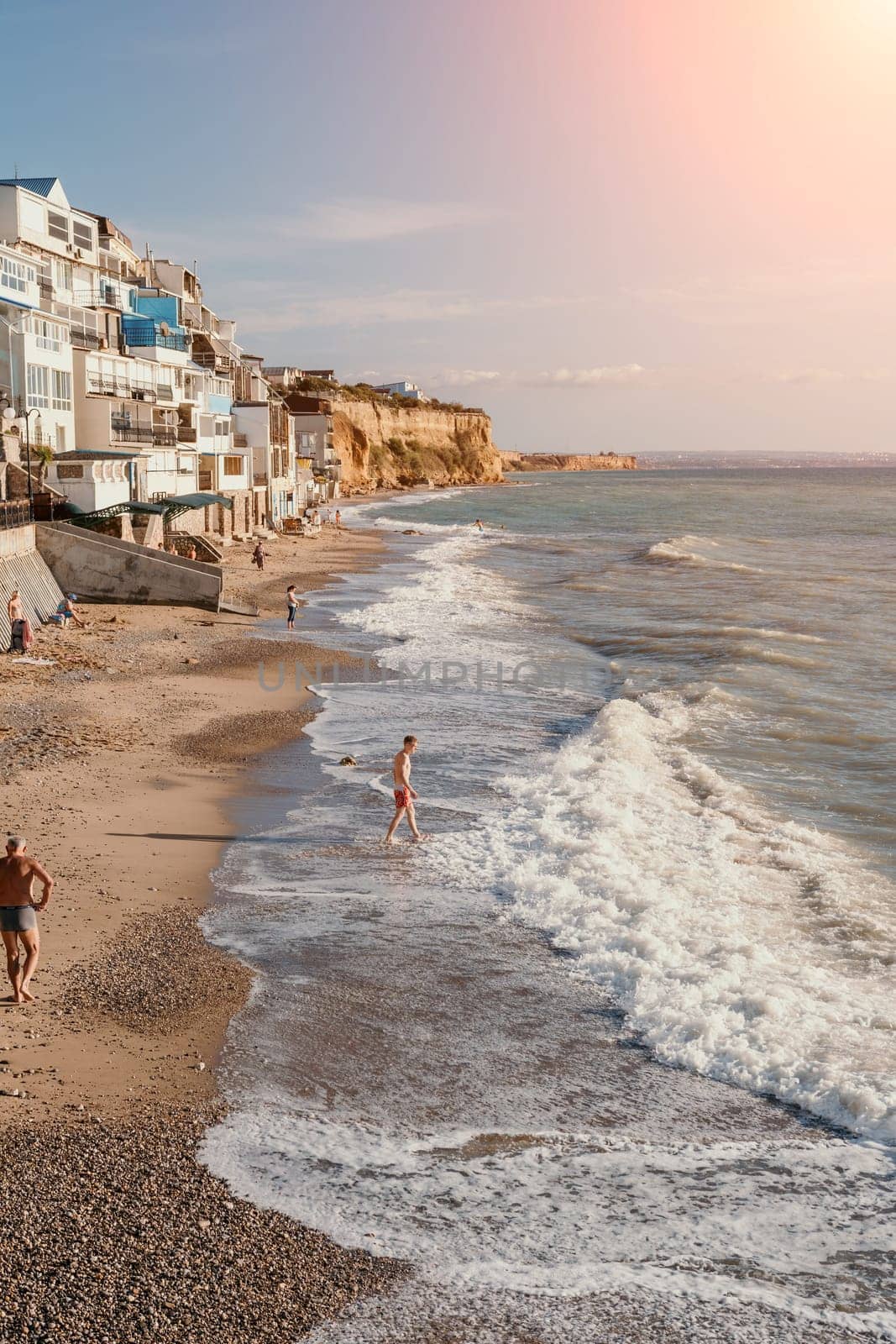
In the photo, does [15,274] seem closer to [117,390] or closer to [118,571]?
[117,390]

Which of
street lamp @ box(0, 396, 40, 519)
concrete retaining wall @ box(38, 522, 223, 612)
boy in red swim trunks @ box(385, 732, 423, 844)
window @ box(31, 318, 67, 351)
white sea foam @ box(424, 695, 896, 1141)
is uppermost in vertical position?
window @ box(31, 318, 67, 351)

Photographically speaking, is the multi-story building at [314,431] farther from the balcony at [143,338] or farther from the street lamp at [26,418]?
the street lamp at [26,418]

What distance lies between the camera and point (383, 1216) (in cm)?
744

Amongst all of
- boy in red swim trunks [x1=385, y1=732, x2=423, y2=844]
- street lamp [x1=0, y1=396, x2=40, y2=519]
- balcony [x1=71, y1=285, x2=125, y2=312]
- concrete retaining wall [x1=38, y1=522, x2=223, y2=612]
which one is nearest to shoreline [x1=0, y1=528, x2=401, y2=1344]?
boy in red swim trunks [x1=385, y1=732, x2=423, y2=844]

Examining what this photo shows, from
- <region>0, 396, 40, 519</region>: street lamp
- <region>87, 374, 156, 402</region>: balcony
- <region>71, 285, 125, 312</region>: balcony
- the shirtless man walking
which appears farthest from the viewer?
<region>71, 285, 125, 312</region>: balcony

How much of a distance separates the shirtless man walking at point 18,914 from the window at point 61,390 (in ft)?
106

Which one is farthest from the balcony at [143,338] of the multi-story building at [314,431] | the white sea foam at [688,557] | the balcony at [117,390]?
the multi-story building at [314,431]

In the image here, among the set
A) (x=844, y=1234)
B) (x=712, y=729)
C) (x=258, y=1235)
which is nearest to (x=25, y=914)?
(x=258, y=1235)

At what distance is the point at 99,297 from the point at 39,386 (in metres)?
8.08

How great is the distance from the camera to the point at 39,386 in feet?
123

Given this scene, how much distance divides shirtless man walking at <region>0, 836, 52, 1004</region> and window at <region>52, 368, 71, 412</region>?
32.4 meters

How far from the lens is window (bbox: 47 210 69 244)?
4153cm

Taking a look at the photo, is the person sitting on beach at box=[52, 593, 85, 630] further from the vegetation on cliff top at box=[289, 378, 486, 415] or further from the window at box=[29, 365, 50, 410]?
the vegetation on cliff top at box=[289, 378, 486, 415]

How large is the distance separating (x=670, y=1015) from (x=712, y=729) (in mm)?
12877
